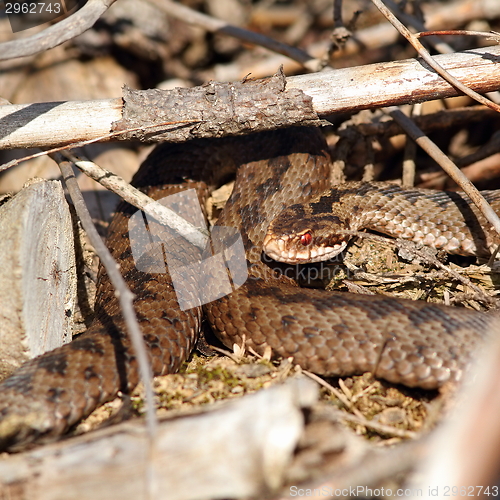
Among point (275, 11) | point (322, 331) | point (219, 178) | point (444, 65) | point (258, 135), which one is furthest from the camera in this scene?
point (275, 11)

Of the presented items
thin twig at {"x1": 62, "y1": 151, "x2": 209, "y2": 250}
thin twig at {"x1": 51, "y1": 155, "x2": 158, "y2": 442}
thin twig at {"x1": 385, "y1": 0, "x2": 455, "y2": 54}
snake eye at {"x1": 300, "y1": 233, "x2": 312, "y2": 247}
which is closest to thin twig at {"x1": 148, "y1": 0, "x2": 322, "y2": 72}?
thin twig at {"x1": 385, "y1": 0, "x2": 455, "y2": 54}

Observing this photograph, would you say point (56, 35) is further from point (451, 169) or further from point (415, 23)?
point (415, 23)

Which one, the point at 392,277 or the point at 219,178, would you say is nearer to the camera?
the point at 392,277

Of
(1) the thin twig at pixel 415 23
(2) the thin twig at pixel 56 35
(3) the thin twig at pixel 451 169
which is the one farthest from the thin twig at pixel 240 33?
(2) the thin twig at pixel 56 35

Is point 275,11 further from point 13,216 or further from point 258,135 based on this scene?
point 13,216

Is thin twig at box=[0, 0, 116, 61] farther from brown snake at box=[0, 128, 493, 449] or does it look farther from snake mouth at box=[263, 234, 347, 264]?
snake mouth at box=[263, 234, 347, 264]

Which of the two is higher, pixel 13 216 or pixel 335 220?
pixel 13 216

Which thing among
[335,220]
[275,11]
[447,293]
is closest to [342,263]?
[335,220]
